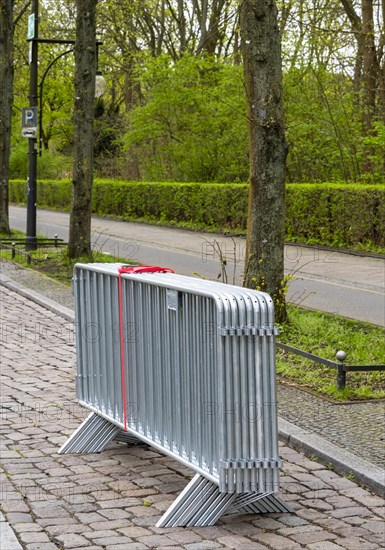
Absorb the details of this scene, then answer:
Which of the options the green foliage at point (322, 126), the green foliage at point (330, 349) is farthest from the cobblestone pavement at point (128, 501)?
the green foliage at point (322, 126)

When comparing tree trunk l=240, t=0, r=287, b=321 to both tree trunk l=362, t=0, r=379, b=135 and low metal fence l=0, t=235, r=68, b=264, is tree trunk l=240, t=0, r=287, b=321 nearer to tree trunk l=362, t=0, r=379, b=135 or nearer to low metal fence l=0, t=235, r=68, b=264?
low metal fence l=0, t=235, r=68, b=264

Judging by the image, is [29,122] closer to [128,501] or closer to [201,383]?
[128,501]

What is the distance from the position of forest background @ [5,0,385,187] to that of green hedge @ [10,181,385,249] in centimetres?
126

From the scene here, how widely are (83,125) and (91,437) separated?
39.9 ft

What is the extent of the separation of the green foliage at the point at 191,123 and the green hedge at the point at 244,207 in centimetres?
133

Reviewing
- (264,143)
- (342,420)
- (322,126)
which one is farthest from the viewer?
(322,126)

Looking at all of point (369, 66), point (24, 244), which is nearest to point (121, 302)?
point (24, 244)

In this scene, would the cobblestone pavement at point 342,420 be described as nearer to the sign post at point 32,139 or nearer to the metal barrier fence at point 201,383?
the metal barrier fence at point 201,383

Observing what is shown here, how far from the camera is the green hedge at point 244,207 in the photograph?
23.2 m

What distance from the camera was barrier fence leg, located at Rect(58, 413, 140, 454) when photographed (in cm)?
675

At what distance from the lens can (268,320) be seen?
500cm

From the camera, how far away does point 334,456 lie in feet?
20.3

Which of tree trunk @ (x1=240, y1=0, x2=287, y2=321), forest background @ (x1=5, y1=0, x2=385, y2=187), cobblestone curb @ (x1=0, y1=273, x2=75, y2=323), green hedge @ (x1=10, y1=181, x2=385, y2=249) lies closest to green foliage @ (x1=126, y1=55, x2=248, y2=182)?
forest background @ (x1=5, y1=0, x2=385, y2=187)

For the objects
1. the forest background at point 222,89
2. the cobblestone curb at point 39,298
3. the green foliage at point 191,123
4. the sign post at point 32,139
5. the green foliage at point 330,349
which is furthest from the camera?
the green foliage at point 191,123
